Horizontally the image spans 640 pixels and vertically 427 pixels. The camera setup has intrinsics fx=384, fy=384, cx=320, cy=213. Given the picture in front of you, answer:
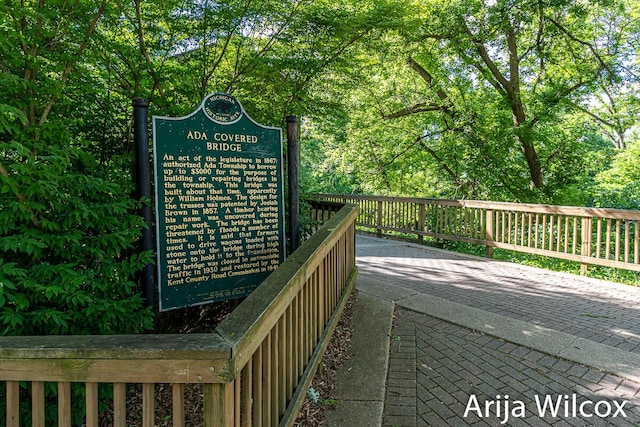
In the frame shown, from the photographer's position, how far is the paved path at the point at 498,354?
2.54 m

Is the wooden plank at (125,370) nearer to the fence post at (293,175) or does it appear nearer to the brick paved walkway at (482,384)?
the brick paved walkway at (482,384)

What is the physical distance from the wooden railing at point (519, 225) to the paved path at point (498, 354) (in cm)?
72

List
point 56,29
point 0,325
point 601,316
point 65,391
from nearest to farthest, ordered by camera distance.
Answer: point 65,391 < point 0,325 < point 56,29 < point 601,316

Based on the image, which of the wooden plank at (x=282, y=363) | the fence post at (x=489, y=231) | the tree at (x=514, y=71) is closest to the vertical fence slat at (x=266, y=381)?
the wooden plank at (x=282, y=363)

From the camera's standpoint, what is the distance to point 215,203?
3104 millimetres

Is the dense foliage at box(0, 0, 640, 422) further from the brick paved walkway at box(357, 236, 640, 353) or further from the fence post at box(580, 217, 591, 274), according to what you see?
the fence post at box(580, 217, 591, 274)

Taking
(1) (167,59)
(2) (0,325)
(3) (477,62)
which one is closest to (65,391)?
(2) (0,325)

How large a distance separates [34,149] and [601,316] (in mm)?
5463

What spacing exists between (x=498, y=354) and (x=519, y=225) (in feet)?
18.1

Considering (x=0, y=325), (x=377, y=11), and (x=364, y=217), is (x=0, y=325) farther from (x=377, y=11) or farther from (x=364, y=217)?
(x=364, y=217)

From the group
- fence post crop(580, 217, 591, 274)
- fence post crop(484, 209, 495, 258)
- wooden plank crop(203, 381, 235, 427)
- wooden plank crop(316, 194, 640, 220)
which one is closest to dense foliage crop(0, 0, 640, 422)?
wooden plank crop(203, 381, 235, 427)

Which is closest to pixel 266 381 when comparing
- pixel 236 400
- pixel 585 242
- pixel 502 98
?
pixel 236 400

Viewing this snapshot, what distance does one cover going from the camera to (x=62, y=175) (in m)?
2.25

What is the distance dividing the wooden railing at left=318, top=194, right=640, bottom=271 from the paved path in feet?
2.36
